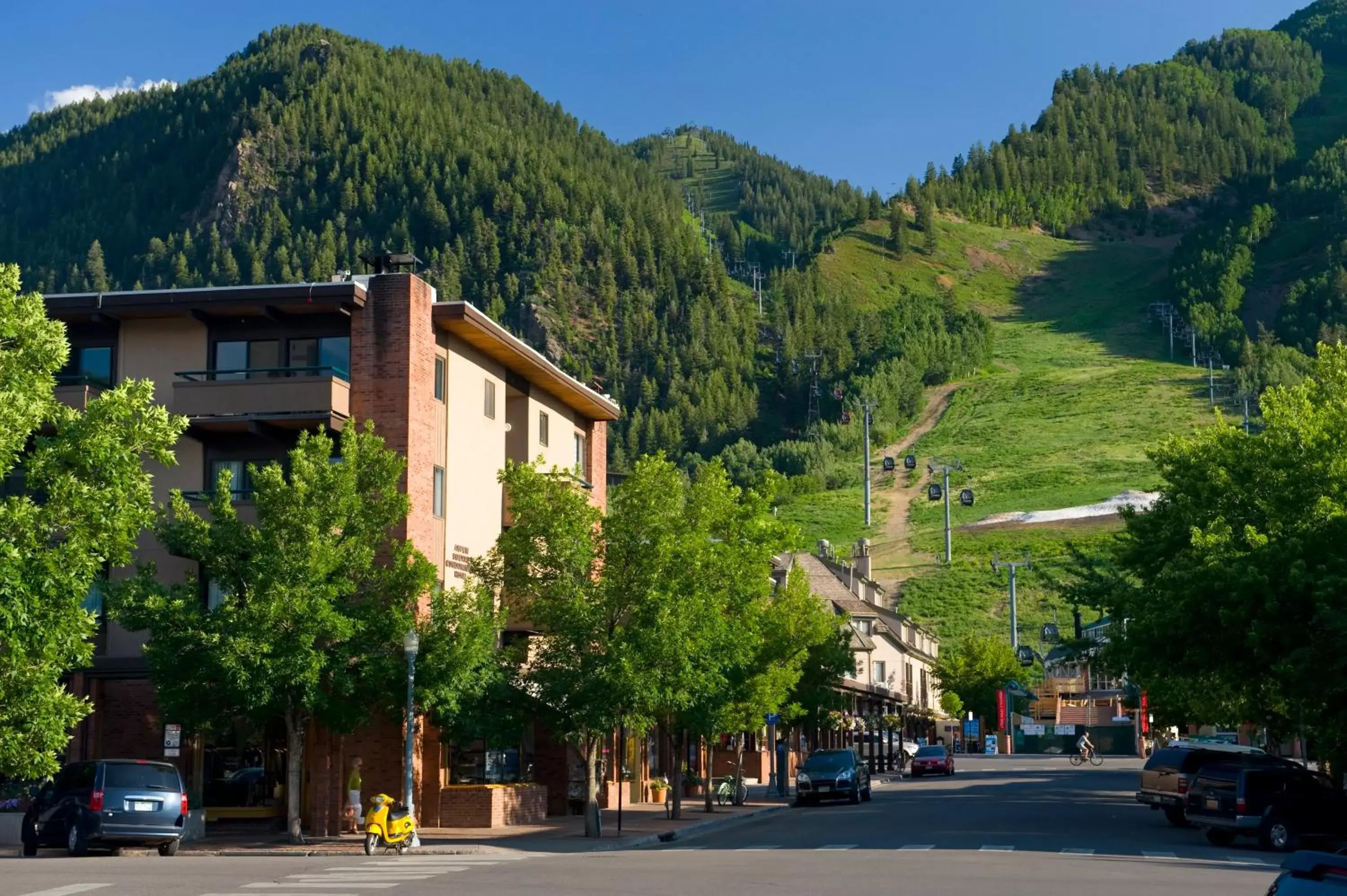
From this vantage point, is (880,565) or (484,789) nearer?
(484,789)

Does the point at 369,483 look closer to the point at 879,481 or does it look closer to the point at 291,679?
the point at 291,679

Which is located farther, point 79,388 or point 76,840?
point 79,388

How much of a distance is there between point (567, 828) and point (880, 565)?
351 ft

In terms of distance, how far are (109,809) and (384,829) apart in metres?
4.90

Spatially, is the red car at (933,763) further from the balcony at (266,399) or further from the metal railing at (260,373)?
the balcony at (266,399)

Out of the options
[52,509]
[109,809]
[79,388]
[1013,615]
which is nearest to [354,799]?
[109,809]

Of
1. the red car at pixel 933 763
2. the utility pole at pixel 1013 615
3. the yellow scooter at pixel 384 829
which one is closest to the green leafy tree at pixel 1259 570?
the yellow scooter at pixel 384 829

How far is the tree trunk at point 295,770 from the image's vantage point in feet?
106

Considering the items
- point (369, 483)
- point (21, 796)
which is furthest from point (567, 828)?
point (21, 796)

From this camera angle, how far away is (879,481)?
18375 cm

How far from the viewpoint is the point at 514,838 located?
1340 inches

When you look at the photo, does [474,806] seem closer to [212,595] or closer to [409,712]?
[409,712]

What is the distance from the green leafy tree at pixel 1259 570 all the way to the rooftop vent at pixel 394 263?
1970 centimetres

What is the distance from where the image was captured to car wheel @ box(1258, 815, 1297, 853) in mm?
31891
